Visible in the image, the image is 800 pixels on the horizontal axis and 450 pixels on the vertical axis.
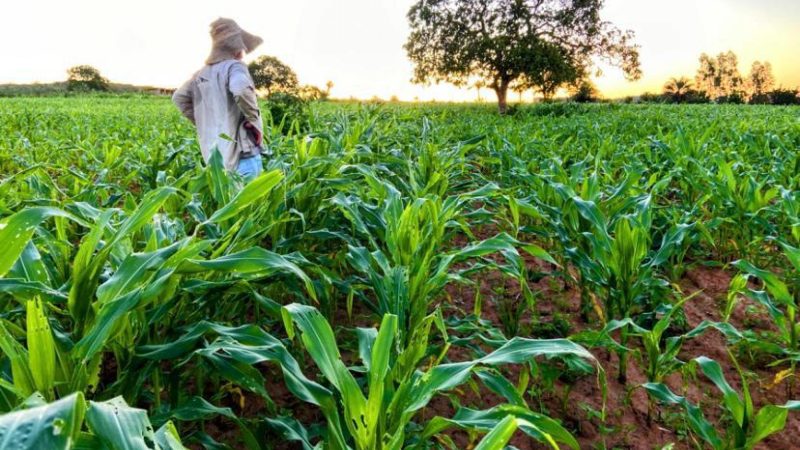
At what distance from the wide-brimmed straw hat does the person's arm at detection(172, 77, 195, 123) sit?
0.93 ft

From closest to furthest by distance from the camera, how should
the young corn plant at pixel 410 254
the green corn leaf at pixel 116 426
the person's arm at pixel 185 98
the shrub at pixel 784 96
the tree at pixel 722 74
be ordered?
the green corn leaf at pixel 116 426 → the young corn plant at pixel 410 254 → the person's arm at pixel 185 98 → the shrub at pixel 784 96 → the tree at pixel 722 74

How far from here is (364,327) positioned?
2.21m

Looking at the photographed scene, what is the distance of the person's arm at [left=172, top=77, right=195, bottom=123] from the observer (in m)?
4.08

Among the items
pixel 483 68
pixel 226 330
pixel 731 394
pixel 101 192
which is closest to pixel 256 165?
pixel 101 192

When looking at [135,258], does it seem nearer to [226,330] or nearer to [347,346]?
[226,330]

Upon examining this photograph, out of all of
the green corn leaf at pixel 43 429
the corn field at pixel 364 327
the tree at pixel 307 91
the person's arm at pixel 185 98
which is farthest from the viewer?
the tree at pixel 307 91

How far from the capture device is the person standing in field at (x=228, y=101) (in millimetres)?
3768

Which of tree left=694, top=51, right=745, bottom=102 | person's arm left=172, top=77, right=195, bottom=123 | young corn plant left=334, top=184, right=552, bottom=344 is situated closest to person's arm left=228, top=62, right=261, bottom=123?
person's arm left=172, top=77, right=195, bottom=123

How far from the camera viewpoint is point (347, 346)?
→ 2.08 meters

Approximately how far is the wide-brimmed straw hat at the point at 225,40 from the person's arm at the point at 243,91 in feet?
0.44

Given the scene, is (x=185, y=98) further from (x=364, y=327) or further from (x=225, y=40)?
(x=364, y=327)

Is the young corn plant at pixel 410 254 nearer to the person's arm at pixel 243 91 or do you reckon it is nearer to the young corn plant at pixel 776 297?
the young corn plant at pixel 776 297

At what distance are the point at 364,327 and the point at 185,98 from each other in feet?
9.18

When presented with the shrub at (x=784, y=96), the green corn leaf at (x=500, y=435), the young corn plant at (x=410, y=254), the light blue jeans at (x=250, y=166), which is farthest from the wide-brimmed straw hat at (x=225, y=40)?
the shrub at (x=784, y=96)
